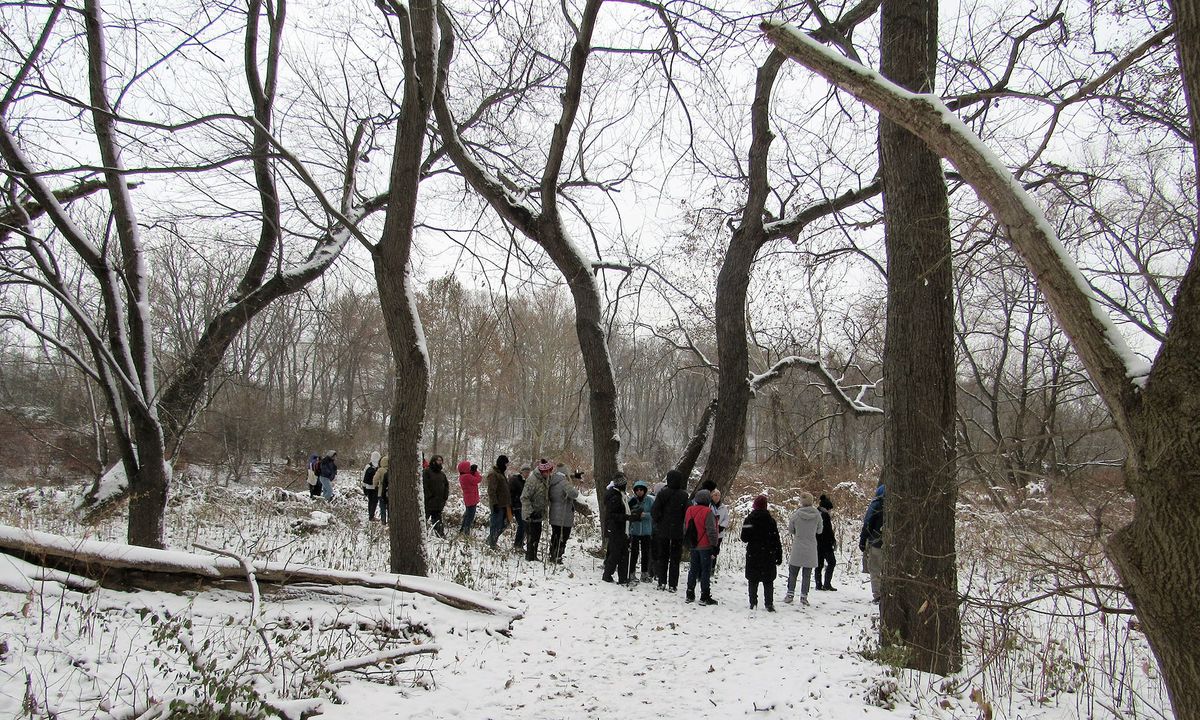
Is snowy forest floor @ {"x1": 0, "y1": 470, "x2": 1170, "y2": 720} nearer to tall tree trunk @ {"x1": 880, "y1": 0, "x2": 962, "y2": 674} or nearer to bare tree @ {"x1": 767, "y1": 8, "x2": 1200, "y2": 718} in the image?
tall tree trunk @ {"x1": 880, "y1": 0, "x2": 962, "y2": 674}

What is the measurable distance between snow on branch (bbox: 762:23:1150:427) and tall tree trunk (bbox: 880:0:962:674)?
7.71ft

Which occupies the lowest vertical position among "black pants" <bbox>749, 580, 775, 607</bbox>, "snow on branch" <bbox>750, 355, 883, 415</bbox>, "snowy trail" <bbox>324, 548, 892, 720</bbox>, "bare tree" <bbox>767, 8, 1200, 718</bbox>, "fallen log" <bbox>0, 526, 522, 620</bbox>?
"snowy trail" <bbox>324, 548, 892, 720</bbox>

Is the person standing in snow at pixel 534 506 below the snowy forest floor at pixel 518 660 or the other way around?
the other way around

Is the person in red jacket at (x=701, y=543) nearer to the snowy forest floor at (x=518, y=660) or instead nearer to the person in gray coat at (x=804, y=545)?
the snowy forest floor at (x=518, y=660)

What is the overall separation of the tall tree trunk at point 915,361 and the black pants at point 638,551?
477 cm

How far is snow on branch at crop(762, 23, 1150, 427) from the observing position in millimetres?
2551

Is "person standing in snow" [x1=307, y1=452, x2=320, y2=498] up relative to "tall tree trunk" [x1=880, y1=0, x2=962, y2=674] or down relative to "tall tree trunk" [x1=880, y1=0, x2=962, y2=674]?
down

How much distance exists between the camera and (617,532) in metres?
9.60

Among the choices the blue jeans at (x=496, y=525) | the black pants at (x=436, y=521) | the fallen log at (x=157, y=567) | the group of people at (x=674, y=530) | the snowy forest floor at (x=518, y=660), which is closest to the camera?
the snowy forest floor at (x=518, y=660)

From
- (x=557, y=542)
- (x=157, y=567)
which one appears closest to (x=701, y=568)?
(x=557, y=542)

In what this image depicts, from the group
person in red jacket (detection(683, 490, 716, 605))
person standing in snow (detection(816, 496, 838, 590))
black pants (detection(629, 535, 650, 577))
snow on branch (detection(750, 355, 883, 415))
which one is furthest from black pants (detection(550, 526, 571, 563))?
snow on branch (detection(750, 355, 883, 415))

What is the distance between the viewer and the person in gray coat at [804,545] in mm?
9227

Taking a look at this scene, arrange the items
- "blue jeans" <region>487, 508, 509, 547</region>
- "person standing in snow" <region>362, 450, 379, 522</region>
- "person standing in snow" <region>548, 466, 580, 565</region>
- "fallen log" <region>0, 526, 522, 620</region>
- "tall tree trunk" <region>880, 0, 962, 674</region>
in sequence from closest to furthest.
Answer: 1. "fallen log" <region>0, 526, 522, 620</region>
2. "tall tree trunk" <region>880, 0, 962, 674</region>
3. "person standing in snow" <region>548, 466, 580, 565</region>
4. "blue jeans" <region>487, 508, 509, 547</region>
5. "person standing in snow" <region>362, 450, 379, 522</region>

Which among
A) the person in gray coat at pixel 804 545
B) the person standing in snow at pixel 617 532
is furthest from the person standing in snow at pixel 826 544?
the person standing in snow at pixel 617 532
